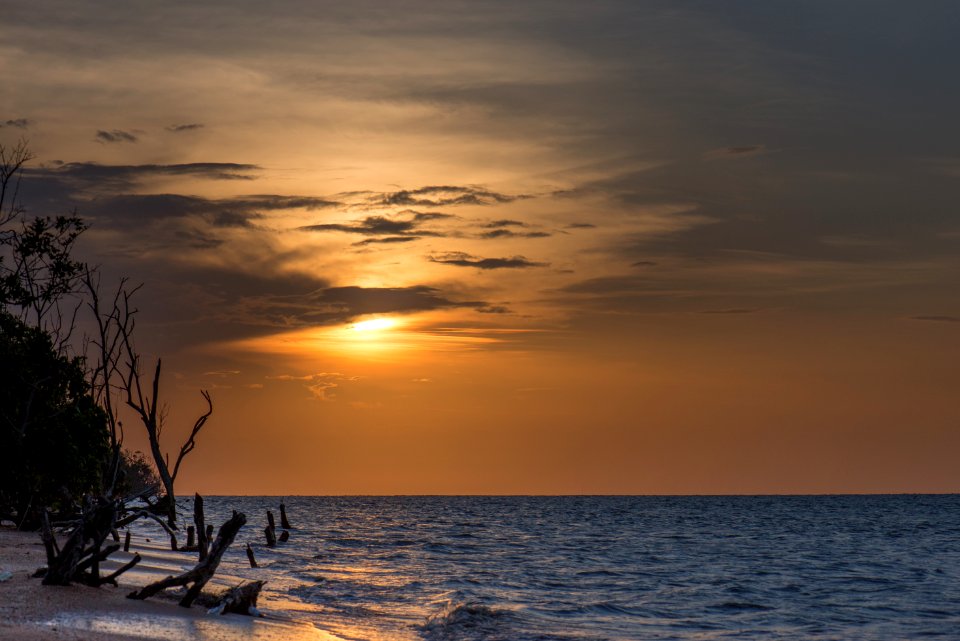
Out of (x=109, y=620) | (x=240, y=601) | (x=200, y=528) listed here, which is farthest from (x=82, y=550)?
(x=200, y=528)

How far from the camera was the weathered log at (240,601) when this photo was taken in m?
25.1

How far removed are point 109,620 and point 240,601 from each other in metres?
4.92

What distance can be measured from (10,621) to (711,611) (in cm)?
2501

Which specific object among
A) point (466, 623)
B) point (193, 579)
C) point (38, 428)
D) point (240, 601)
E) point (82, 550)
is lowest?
point (466, 623)

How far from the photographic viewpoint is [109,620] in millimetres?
21062

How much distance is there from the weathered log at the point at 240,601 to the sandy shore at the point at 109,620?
29cm

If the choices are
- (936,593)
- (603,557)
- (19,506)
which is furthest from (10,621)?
(603,557)

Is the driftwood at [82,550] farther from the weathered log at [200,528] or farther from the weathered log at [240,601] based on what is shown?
the weathered log at [200,528]

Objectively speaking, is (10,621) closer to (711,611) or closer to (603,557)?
(711,611)

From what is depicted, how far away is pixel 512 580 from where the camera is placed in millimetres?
46062

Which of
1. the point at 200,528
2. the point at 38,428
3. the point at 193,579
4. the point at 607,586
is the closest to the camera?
the point at 193,579

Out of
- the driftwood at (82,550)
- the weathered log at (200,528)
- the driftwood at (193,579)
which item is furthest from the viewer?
the weathered log at (200,528)

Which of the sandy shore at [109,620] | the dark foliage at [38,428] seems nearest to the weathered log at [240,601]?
the sandy shore at [109,620]

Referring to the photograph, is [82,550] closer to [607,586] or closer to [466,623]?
[466,623]
